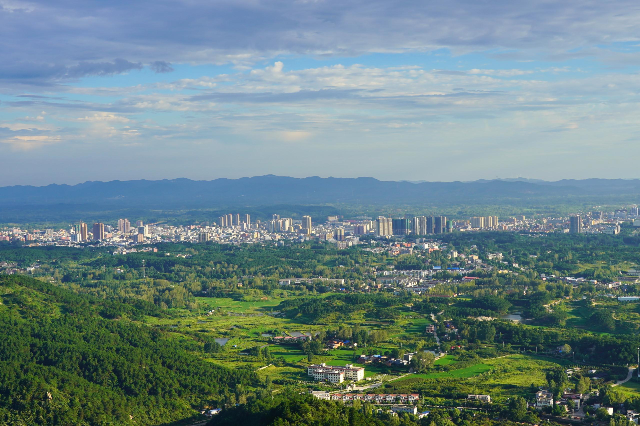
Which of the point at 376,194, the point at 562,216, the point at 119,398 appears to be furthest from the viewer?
the point at 376,194

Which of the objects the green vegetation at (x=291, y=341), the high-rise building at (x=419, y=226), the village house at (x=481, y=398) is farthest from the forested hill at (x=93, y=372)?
the high-rise building at (x=419, y=226)

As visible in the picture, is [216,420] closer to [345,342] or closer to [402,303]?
[345,342]

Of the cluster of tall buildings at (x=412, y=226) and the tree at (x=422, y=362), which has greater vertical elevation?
the cluster of tall buildings at (x=412, y=226)

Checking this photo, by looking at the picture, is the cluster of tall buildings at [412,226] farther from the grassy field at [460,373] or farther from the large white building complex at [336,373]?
the large white building complex at [336,373]

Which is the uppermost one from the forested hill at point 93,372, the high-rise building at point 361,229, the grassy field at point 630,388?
the high-rise building at point 361,229

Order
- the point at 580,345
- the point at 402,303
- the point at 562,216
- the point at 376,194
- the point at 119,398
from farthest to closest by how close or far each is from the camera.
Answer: the point at 376,194, the point at 562,216, the point at 402,303, the point at 580,345, the point at 119,398

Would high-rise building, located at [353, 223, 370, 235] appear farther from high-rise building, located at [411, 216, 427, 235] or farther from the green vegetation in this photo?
the green vegetation

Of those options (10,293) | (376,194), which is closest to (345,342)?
(10,293)
